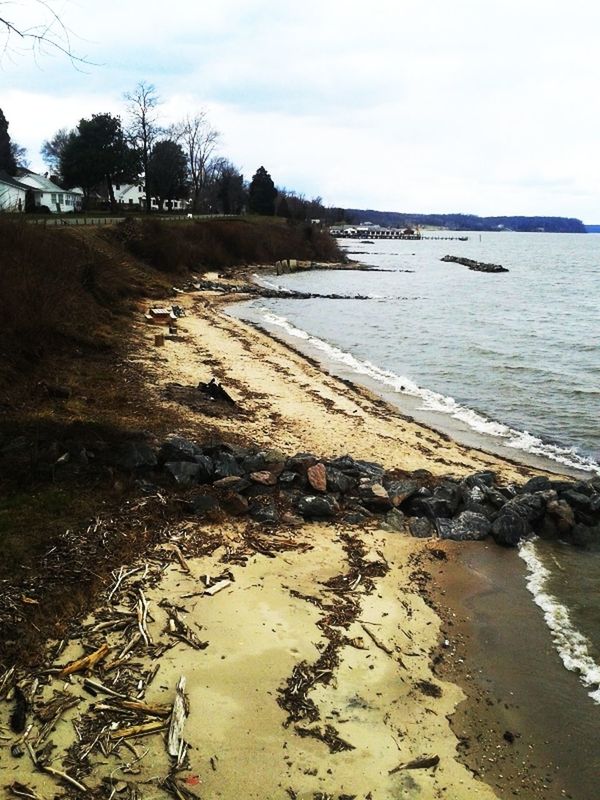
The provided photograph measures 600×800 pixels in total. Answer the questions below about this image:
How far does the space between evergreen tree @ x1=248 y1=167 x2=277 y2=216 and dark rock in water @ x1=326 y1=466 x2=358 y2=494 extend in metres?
92.0

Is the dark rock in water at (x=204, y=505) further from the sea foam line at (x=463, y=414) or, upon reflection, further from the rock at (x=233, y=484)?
the sea foam line at (x=463, y=414)

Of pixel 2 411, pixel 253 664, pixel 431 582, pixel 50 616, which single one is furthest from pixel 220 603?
pixel 2 411

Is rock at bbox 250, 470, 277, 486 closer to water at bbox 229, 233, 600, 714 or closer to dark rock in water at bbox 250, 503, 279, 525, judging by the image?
dark rock in water at bbox 250, 503, 279, 525

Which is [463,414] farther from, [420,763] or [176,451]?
[420,763]

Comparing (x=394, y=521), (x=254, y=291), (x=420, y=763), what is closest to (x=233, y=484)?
(x=394, y=521)

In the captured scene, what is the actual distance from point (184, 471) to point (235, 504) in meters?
0.94

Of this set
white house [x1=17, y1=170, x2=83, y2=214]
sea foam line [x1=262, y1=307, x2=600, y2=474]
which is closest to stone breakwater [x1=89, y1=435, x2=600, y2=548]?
sea foam line [x1=262, y1=307, x2=600, y2=474]

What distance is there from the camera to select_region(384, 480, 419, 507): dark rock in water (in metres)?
9.03

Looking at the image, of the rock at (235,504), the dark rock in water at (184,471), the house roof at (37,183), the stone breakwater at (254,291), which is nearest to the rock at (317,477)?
the rock at (235,504)

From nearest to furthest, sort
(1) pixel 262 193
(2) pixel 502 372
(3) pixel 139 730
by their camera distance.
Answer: (3) pixel 139 730 < (2) pixel 502 372 < (1) pixel 262 193

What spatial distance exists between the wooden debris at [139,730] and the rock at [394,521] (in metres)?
4.49

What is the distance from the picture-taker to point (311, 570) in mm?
6941

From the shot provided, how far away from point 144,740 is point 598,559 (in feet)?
20.6

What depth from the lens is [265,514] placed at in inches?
316
